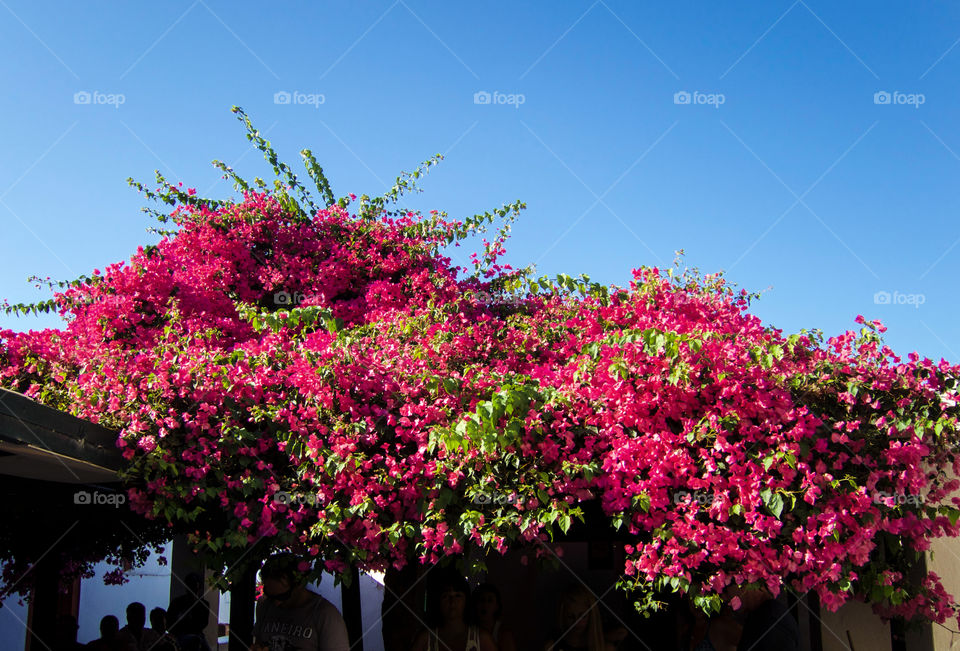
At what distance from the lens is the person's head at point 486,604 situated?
6.00 meters

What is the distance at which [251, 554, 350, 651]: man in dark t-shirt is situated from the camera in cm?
503

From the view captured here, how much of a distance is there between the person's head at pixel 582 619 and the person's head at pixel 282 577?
7.02 ft

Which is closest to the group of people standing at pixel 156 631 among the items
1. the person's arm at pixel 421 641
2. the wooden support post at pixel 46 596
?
the wooden support post at pixel 46 596

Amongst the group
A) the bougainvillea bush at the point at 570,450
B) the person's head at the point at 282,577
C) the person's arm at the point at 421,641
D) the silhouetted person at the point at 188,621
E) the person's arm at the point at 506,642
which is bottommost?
the silhouetted person at the point at 188,621

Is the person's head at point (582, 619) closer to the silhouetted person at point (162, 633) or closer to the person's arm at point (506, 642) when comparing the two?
the person's arm at point (506, 642)

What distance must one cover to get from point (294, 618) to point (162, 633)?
12.7 ft

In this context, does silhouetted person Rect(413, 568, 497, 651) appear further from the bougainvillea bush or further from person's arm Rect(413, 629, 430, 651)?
the bougainvillea bush

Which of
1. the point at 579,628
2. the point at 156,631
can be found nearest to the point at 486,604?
the point at 579,628

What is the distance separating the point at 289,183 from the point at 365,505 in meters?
5.40

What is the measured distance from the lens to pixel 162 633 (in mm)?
8094

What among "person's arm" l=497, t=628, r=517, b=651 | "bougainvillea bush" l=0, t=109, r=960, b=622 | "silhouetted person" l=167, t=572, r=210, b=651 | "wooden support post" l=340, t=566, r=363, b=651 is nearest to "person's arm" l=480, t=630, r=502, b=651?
"person's arm" l=497, t=628, r=517, b=651

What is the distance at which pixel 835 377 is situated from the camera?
4.90 m

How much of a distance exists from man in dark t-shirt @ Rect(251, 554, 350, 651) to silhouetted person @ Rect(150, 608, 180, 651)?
9.94ft

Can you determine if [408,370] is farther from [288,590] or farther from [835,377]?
[835,377]
